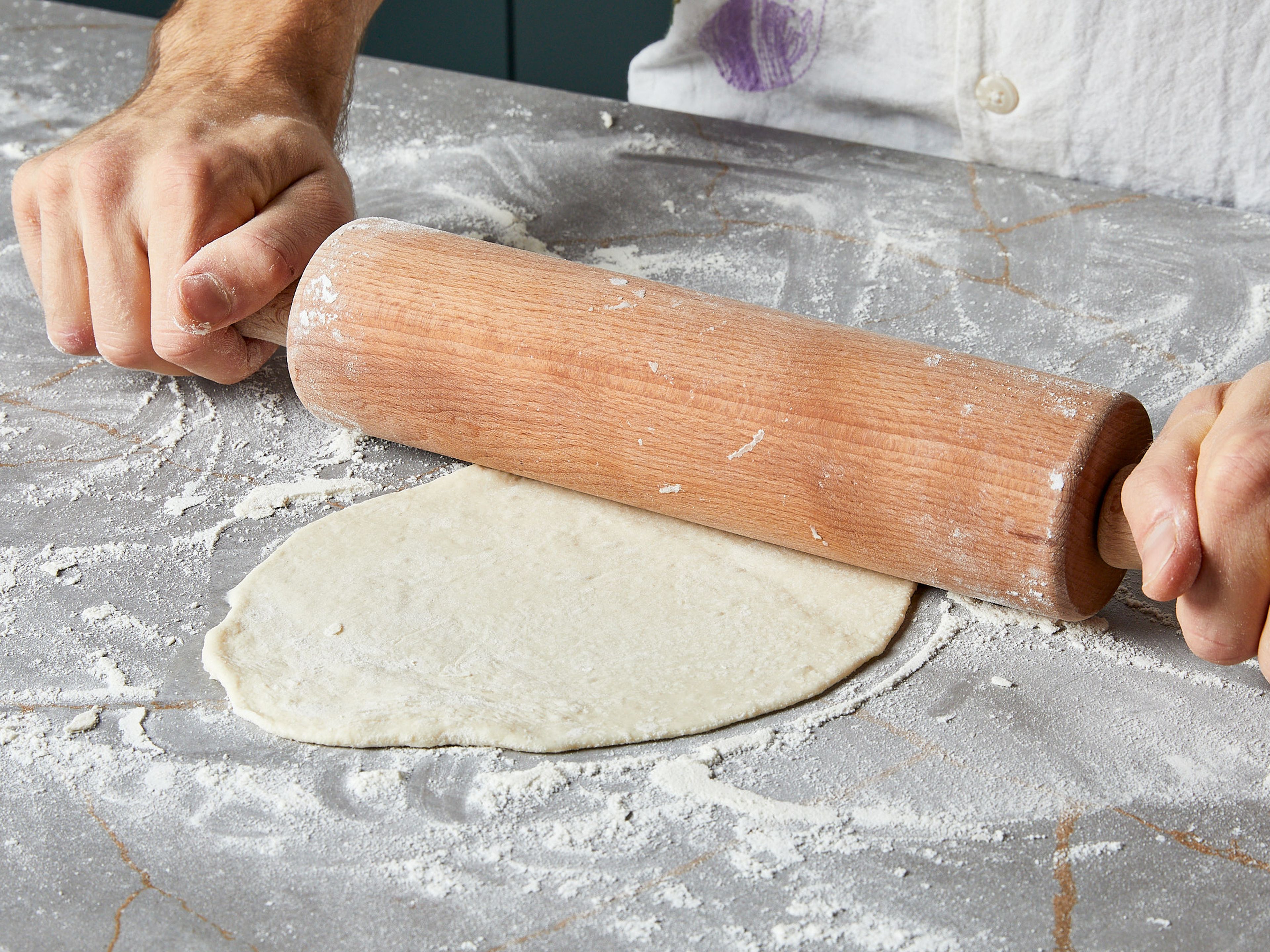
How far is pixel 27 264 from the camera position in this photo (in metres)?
1.46

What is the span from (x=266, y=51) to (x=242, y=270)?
0.54 meters

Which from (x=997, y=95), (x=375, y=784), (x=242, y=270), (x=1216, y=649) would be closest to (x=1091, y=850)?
(x=1216, y=649)

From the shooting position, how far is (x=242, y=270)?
1.24 m

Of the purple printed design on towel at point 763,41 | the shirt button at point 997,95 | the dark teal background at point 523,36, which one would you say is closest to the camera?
the shirt button at point 997,95

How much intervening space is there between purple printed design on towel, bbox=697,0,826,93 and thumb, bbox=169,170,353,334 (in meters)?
0.91

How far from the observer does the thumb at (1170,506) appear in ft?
2.76

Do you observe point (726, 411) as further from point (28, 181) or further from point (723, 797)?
point (28, 181)

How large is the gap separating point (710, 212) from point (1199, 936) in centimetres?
123

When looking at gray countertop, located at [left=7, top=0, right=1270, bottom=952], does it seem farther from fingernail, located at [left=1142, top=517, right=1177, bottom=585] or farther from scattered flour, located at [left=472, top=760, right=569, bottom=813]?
fingernail, located at [left=1142, top=517, right=1177, bottom=585]

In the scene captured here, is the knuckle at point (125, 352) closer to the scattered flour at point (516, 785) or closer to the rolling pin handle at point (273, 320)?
the rolling pin handle at point (273, 320)

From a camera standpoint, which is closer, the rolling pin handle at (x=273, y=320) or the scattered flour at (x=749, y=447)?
the scattered flour at (x=749, y=447)

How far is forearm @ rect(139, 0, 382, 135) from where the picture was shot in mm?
1537

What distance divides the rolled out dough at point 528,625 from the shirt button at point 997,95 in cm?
94

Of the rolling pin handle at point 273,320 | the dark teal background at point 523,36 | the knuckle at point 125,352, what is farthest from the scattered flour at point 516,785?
the dark teal background at point 523,36
